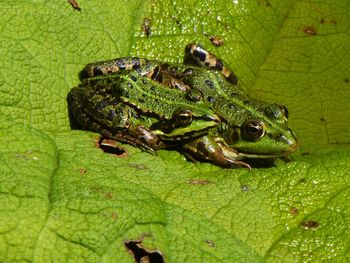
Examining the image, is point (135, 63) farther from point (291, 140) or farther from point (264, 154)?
point (291, 140)

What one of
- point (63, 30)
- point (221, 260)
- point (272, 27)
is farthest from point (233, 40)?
point (221, 260)

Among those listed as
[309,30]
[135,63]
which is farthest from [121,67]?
[309,30]

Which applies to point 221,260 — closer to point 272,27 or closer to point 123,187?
point 123,187

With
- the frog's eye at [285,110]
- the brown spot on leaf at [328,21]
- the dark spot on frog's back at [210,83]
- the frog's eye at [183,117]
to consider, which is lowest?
the frog's eye at [183,117]

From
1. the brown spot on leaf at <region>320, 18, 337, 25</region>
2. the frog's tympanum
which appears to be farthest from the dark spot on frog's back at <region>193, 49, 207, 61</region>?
the brown spot on leaf at <region>320, 18, 337, 25</region>

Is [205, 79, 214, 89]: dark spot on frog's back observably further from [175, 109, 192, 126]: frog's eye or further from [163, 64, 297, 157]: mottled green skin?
[175, 109, 192, 126]: frog's eye

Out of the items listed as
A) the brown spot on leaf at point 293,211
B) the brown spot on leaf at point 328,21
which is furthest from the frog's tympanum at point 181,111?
the brown spot on leaf at point 328,21

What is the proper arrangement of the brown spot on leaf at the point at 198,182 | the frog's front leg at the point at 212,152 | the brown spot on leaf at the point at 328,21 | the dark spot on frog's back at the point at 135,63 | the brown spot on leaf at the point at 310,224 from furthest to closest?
the brown spot on leaf at the point at 328,21
the dark spot on frog's back at the point at 135,63
the frog's front leg at the point at 212,152
the brown spot on leaf at the point at 198,182
the brown spot on leaf at the point at 310,224

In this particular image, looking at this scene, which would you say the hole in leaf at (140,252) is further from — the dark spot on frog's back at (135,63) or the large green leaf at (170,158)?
the dark spot on frog's back at (135,63)
